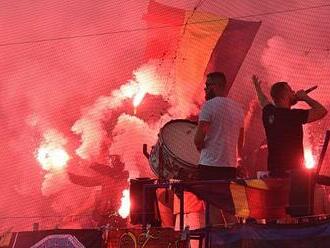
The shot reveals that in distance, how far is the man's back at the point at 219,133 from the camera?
5.12 meters

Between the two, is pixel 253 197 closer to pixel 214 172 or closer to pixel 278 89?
pixel 214 172

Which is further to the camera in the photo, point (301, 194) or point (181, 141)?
point (181, 141)

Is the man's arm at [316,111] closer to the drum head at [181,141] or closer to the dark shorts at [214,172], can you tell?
the dark shorts at [214,172]

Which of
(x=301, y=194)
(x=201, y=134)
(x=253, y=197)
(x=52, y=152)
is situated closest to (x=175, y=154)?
(x=201, y=134)

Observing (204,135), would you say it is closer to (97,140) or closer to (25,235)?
(25,235)

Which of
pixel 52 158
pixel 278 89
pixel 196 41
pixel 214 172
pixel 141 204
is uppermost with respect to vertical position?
pixel 196 41

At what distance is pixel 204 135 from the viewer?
16.7ft

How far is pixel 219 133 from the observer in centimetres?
518

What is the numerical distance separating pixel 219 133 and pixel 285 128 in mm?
601

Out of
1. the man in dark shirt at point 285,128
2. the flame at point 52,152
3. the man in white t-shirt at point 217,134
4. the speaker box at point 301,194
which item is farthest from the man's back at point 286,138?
the flame at point 52,152

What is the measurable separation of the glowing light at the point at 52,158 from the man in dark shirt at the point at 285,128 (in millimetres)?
8107

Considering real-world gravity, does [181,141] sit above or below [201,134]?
above

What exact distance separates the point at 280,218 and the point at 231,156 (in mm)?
726

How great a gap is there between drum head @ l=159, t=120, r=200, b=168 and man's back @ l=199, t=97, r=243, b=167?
1.16 feet
